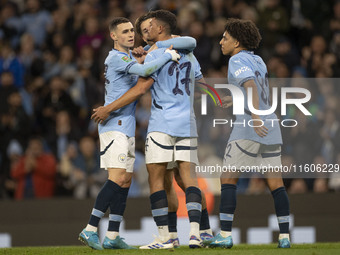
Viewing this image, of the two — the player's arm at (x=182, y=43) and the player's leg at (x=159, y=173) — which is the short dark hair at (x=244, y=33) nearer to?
the player's arm at (x=182, y=43)

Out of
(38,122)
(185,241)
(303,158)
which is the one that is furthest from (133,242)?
(38,122)

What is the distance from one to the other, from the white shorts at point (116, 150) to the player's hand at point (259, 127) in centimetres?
125

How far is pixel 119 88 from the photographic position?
758cm

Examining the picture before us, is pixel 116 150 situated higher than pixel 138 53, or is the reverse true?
pixel 138 53

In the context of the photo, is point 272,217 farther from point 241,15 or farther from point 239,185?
point 241,15

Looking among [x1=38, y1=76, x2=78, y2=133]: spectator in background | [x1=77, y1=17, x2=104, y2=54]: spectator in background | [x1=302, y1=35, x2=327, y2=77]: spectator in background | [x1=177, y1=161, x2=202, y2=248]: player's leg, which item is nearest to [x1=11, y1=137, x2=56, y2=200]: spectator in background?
[x1=38, y1=76, x2=78, y2=133]: spectator in background

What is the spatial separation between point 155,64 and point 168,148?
2.60ft

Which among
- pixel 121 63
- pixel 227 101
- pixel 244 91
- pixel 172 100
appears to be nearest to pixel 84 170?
pixel 121 63

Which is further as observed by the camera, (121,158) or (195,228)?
(121,158)

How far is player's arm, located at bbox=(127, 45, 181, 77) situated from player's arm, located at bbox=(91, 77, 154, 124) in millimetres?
99

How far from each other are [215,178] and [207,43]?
289cm

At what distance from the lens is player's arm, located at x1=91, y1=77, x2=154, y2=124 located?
24.0ft

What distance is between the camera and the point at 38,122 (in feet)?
41.1

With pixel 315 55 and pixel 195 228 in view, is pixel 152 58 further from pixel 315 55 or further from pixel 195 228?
pixel 315 55
